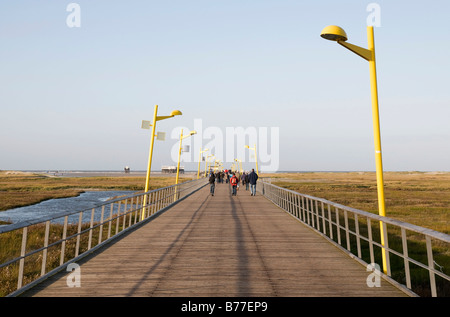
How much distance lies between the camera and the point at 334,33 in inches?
259

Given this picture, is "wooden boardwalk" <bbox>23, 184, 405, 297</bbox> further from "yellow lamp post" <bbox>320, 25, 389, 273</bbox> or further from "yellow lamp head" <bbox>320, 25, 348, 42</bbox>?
"yellow lamp head" <bbox>320, 25, 348, 42</bbox>

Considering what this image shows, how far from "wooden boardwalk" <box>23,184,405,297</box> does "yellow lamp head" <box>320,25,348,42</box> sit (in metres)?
4.50

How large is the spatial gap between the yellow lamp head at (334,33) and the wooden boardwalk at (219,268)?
14.8 ft

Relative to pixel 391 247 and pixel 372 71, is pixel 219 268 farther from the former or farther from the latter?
pixel 391 247

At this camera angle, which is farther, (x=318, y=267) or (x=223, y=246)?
(x=223, y=246)

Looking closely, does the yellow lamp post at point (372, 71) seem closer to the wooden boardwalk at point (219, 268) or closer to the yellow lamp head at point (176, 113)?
the wooden boardwalk at point (219, 268)

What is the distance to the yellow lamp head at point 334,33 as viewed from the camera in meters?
6.60

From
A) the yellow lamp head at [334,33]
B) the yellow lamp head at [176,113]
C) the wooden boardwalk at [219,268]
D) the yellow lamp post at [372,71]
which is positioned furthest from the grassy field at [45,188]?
the yellow lamp post at [372,71]

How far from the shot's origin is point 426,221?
2214 centimetres

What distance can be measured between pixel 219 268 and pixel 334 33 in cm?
502

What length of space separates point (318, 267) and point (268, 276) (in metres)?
1.27
